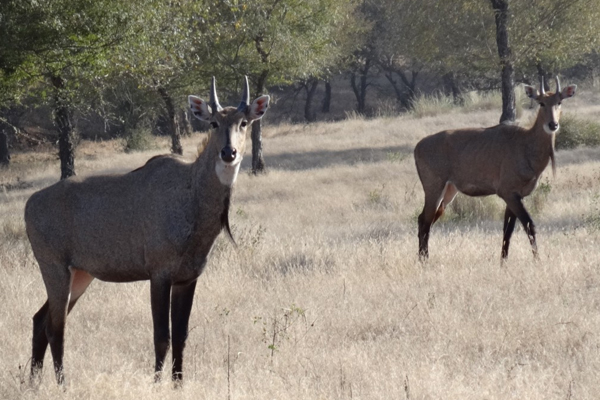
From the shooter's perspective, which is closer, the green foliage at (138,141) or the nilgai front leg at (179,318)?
the nilgai front leg at (179,318)

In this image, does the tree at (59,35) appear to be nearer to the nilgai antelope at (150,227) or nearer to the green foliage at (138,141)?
the nilgai antelope at (150,227)

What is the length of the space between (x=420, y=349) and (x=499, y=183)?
539 cm

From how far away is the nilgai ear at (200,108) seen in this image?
6629mm

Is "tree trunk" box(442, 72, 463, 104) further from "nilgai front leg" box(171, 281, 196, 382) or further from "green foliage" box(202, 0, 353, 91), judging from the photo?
"nilgai front leg" box(171, 281, 196, 382)

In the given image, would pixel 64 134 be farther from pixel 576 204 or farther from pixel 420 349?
pixel 420 349

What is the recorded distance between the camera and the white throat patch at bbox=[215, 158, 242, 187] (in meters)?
6.22

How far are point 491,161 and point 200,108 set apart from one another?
250 inches

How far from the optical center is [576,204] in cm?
1520

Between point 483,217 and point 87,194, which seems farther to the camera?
point 483,217

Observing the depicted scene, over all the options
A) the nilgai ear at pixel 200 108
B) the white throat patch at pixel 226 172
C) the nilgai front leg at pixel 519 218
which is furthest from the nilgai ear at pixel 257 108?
the nilgai front leg at pixel 519 218

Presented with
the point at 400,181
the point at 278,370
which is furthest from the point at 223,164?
the point at 400,181

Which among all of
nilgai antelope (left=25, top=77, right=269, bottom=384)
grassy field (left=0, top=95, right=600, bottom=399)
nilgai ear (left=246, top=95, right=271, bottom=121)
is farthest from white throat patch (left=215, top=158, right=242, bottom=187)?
→ grassy field (left=0, top=95, right=600, bottom=399)

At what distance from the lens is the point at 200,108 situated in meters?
6.68

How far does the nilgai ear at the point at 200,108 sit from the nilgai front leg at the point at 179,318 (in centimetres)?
134
